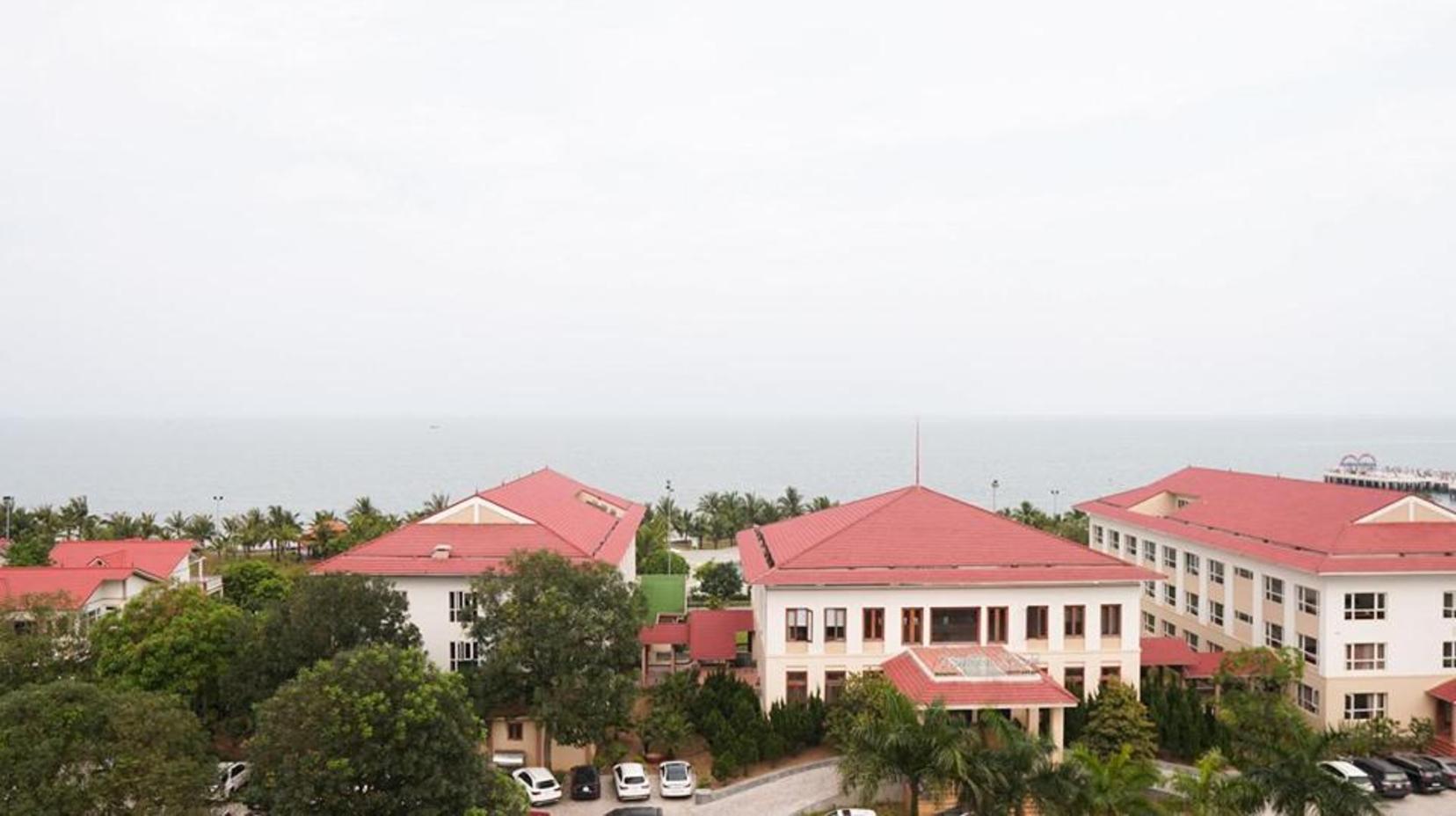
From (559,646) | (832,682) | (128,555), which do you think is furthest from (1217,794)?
(128,555)

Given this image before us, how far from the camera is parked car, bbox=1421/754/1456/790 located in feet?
87.4

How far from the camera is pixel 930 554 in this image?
32.0 metres

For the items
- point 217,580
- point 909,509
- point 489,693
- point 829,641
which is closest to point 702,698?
Answer: point 829,641

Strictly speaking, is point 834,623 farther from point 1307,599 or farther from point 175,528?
point 175,528

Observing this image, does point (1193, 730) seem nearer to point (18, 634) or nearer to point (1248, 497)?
point (1248, 497)

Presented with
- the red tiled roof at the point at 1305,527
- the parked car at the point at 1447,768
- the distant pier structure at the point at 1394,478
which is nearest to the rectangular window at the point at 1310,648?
the red tiled roof at the point at 1305,527

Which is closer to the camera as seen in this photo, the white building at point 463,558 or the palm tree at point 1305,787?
the palm tree at point 1305,787

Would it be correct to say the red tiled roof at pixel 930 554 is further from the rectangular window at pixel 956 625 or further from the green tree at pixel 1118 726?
the green tree at pixel 1118 726

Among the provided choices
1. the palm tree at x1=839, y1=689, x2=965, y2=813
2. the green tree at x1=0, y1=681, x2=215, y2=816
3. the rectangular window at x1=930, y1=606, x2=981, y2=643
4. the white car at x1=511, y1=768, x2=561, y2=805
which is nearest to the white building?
the white car at x1=511, y1=768, x2=561, y2=805

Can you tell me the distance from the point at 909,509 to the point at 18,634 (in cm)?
2663

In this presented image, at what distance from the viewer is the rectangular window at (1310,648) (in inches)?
1250

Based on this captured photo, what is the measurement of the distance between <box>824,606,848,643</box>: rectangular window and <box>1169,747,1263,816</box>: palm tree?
11566 millimetres

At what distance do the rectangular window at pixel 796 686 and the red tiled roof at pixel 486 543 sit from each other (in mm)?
7544

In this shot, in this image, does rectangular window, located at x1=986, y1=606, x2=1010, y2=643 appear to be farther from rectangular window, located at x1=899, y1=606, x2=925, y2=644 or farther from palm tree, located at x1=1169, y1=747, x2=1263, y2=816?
palm tree, located at x1=1169, y1=747, x2=1263, y2=816
